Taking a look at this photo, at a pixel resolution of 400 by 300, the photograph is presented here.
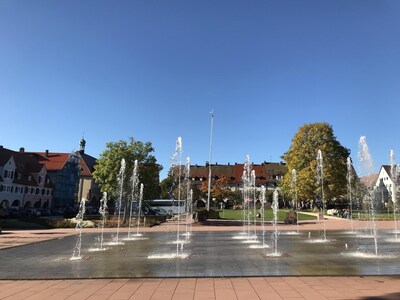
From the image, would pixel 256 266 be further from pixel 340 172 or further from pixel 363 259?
pixel 340 172

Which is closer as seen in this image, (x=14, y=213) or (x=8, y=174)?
(x=14, y=213)

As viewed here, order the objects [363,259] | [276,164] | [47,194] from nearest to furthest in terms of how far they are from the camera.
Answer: [363,259] < [47,194] < [276,164]

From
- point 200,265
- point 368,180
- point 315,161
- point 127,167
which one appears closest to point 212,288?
point 200,265

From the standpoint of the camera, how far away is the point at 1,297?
8.37 m

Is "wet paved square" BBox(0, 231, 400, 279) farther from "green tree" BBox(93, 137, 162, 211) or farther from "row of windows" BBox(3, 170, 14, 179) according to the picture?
"row of windows" BBox(3, 170, 14, 179)

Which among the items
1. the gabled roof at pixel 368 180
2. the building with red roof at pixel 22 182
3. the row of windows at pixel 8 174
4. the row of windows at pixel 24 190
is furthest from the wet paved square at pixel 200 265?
the row of windows at pixel 8 174

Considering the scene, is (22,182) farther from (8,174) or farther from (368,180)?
(368,180)

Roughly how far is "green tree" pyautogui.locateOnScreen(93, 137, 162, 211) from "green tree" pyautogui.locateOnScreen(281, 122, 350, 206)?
79.1 ft

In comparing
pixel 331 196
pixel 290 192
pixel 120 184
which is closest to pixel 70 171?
pixel 120 184

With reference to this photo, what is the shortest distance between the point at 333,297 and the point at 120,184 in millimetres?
37849

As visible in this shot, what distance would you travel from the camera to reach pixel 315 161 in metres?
57.5

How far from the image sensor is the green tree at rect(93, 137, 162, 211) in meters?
43.4

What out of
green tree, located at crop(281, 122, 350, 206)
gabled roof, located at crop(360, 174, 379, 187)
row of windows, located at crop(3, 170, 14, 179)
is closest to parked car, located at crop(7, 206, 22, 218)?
row of windows, located at crop(3, 170, 14, 179)

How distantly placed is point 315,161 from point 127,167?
3110 cm
